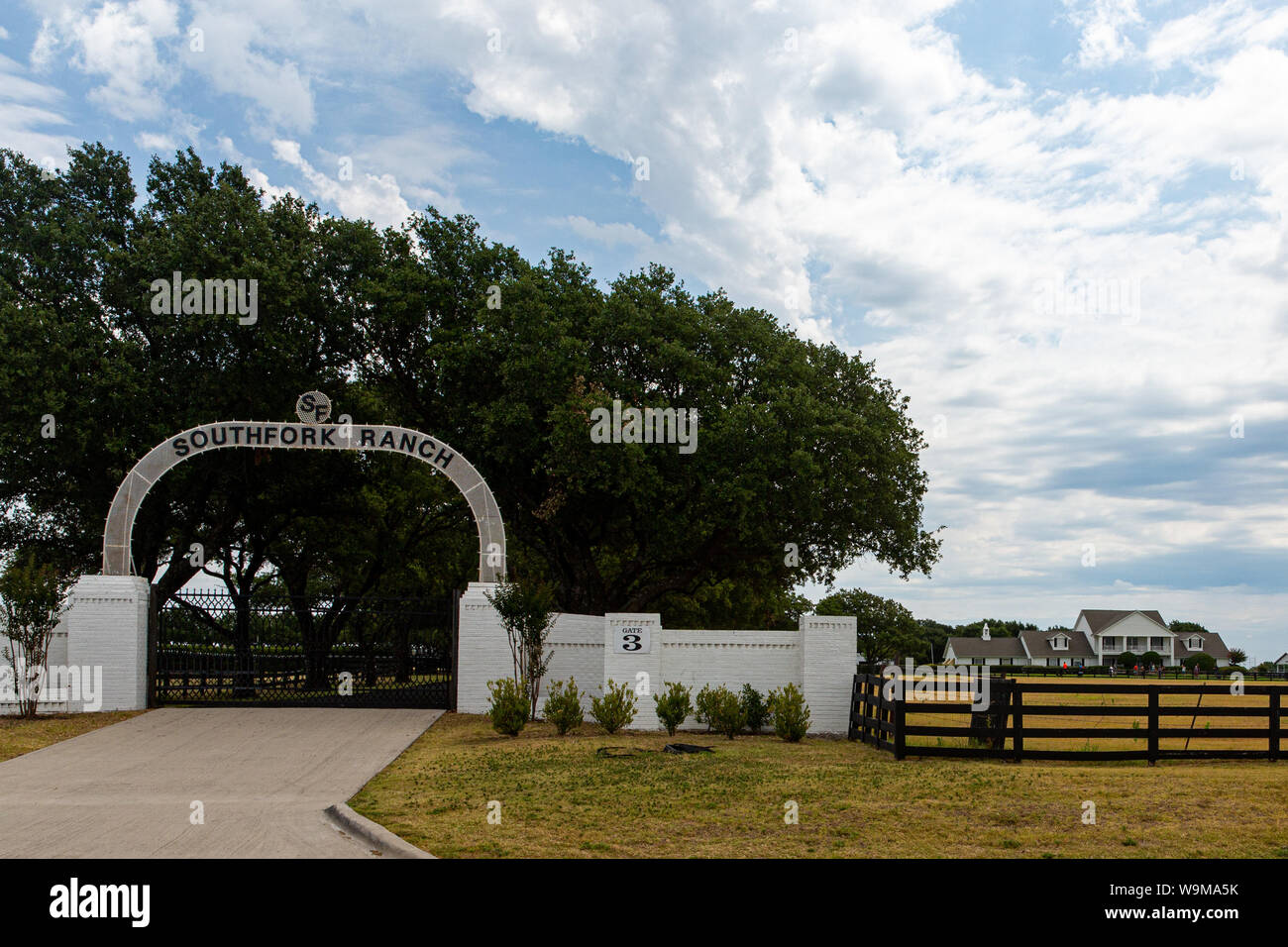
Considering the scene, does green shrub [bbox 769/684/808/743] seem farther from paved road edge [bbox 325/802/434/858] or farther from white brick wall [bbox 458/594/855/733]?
paved road edge [bbox 325/802/434/858]

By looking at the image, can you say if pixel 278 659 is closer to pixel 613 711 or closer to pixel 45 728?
pixel 45 728


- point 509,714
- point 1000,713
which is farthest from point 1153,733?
point 509,714

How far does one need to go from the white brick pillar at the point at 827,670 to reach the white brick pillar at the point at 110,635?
1272 centimetres

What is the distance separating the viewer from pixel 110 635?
1986cm

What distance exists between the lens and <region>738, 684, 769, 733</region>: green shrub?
1789cm

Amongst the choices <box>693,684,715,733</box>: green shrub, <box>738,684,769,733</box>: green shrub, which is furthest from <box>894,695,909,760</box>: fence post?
<box>693,684,715,733</box>: green shrub

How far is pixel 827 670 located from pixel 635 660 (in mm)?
3415

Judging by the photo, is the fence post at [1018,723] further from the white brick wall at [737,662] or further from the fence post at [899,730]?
the white brick wall at [737,662]

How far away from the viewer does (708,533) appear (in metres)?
28.6

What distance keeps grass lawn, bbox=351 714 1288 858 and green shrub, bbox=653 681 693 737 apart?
8.39ft

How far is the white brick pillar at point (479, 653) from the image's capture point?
20328 millimetres

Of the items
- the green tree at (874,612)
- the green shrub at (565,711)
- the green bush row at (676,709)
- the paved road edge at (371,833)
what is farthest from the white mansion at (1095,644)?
the paved road edge at (371,833)

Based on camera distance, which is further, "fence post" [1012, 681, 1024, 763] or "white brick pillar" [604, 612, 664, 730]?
"white brick pillar" [604, 612, 664, 730]
